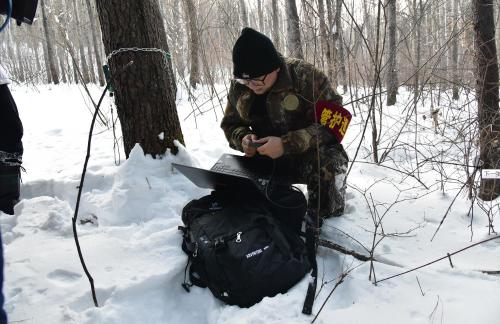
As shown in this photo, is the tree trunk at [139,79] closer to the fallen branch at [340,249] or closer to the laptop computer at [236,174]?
the laptop computer at [236,174]

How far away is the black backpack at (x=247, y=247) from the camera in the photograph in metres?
1.38

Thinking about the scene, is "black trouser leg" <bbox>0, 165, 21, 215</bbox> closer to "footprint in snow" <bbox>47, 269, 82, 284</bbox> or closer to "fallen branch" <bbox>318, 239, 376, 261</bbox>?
"footprint in snow" <bbox>47, 269, 82, 284</bbox>

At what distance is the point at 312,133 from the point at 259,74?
1.21ft

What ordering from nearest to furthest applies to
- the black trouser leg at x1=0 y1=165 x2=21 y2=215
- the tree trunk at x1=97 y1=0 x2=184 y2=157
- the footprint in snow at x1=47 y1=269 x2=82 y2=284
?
1. the footprint in snow at x1=47 y1=269 x2=82 y2=284
2. the black trouser leg at x1=0 y1=165 x2=21 y2=215
3. the tree trunk at x1=97 y1=0 x2=184 y2=157

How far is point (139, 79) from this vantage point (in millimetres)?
2182

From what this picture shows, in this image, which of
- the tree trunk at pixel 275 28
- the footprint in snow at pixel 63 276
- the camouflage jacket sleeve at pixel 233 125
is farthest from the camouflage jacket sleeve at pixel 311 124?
the tree trunk at pixel 275 28

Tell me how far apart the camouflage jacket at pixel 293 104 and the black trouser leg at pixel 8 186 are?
1012 millimetres

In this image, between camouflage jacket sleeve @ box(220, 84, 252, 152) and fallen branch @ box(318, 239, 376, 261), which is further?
camouflage jacket sleeve @ box(220, 84, 252, 152)

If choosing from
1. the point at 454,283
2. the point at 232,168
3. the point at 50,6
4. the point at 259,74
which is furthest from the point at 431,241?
the point at 50,6

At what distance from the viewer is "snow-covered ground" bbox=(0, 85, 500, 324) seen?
1.31m

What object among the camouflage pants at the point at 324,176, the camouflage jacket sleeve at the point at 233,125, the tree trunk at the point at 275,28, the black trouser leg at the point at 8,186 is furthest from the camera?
the tree trunk at the point at 275,28

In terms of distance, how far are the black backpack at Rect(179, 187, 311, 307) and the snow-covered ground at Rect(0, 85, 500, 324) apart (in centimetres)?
5

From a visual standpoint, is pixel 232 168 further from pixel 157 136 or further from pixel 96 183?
pixel 96 183

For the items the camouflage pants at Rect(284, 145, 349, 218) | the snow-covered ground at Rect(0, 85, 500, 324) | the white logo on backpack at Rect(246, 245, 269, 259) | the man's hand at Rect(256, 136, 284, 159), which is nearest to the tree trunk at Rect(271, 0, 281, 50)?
the snow-covered ground at Rect(0, 85, 500, 324)
